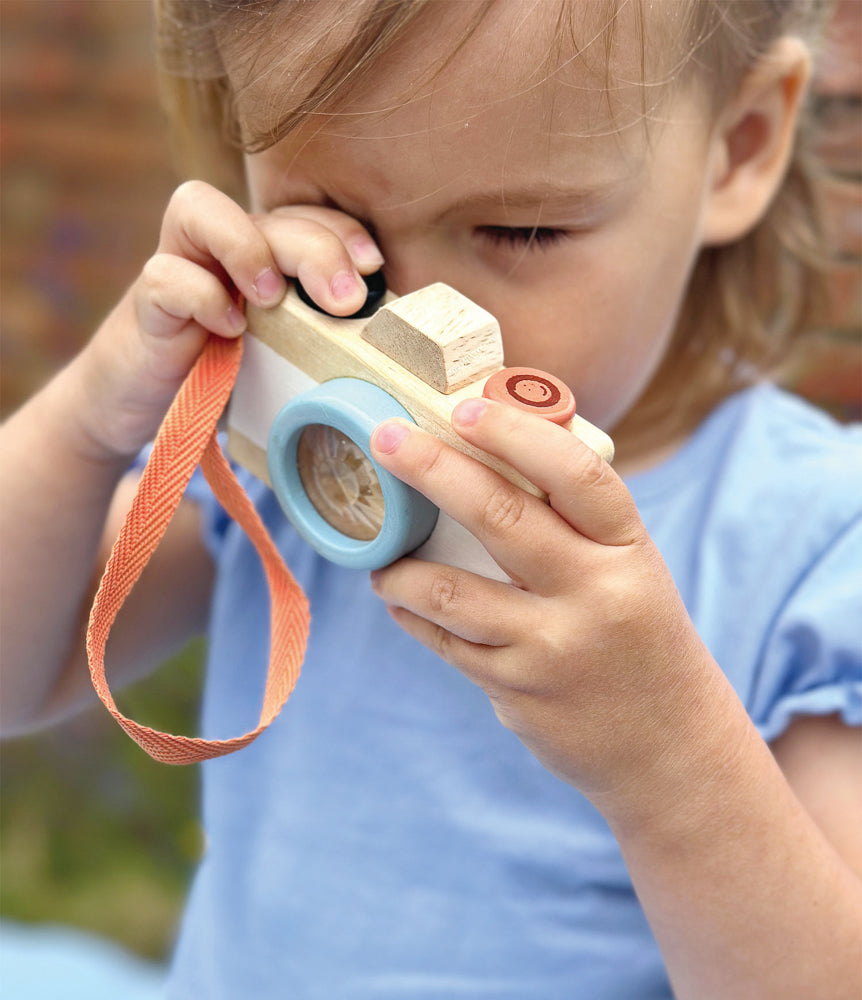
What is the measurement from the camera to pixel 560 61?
2.06 feet

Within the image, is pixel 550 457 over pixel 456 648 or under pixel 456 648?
over

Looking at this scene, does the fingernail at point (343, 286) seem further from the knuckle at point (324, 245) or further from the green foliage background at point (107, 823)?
the green foliage background at point (107, 823)

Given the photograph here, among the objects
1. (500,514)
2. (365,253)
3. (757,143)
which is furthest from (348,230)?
(757,143)

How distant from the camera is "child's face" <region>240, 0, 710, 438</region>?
626 millimetres

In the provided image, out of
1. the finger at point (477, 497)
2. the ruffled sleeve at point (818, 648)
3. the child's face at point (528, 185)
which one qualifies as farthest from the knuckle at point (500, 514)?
the ruffled sleeve at point (818, 648)

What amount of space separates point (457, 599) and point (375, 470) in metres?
0.09

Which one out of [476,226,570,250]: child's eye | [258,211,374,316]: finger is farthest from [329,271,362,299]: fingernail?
[476,226,570,250]: child's eye

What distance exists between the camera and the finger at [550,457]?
537mm

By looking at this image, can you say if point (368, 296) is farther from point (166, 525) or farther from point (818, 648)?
point (818, 648)

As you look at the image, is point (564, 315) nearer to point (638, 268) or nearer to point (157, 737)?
point (638, 268)

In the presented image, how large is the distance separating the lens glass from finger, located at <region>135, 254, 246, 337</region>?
99mm

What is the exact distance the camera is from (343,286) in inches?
25.2

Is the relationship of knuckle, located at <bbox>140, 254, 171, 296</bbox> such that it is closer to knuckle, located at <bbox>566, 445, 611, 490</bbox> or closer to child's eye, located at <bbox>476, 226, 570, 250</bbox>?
child's eye, located at <bbox>476, 226, 570, 250</bbox>

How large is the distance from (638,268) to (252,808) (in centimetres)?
57
